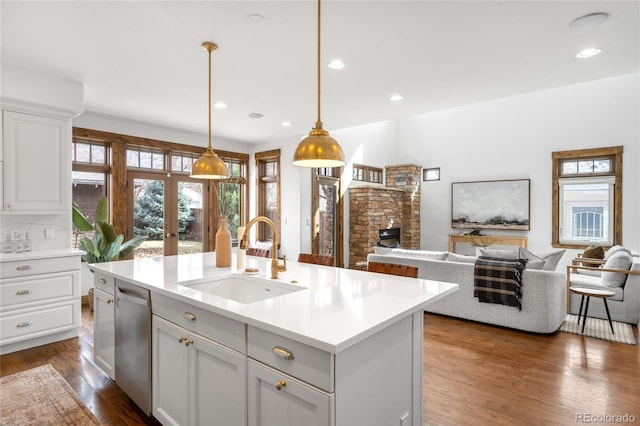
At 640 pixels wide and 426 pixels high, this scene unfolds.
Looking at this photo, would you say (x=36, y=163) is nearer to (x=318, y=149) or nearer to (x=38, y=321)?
(x=38, y=321)

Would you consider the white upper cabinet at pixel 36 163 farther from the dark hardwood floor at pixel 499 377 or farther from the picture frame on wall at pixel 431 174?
the picture frame on wall at pixel 431 174

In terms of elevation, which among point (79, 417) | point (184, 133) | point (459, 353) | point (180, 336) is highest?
point (184, 133)

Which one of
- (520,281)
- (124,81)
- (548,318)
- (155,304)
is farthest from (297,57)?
(548,318)

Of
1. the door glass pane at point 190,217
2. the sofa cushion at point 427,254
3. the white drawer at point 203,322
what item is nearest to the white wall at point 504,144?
the door glass pane at point 190,217

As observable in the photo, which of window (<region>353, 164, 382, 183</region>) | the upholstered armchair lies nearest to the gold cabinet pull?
the upholstered armchair

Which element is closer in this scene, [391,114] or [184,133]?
[391,114]

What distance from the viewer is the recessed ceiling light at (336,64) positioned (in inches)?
122

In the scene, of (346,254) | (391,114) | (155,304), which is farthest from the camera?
(346,254)

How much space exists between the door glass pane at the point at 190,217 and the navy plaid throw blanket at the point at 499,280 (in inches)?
175

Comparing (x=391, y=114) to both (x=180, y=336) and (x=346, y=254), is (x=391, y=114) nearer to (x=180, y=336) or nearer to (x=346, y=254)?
(x=346, y=254)

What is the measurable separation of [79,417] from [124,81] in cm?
326

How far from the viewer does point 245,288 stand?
7.55ft

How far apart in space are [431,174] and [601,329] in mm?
5300

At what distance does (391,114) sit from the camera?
4836 millimetres
